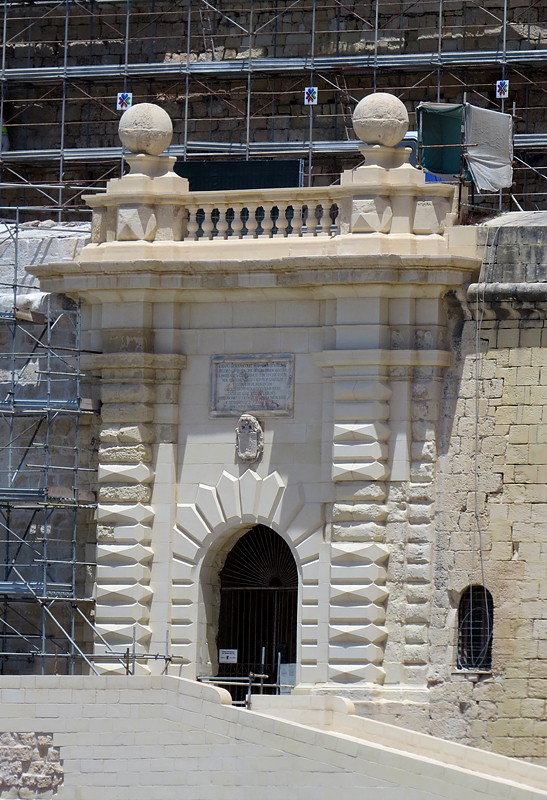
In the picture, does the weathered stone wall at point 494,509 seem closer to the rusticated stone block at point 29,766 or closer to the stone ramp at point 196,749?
the stone ramp at point 196,749

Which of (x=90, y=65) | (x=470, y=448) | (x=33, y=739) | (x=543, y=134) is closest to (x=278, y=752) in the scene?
(x=33, y=739)

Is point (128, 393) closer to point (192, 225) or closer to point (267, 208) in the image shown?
point (192, 225)

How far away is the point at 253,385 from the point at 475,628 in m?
3.92

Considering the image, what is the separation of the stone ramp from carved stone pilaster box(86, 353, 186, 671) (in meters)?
Answer: 2.47

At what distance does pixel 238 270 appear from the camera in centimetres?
2603

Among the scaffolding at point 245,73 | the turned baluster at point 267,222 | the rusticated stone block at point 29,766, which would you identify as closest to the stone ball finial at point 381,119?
the turned baluster at point 267,222

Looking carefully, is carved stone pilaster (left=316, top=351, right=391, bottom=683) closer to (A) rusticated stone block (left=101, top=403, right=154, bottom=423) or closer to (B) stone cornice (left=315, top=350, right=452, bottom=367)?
(B) stone cornice (left=315, top=350, right=452, bottom=367)

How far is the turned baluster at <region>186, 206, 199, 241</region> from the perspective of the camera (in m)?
26.6

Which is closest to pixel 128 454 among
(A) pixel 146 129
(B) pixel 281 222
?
(B) pixel 281 222

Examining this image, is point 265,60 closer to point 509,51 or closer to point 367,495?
point 509,51

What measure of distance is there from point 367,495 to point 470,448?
1302mm

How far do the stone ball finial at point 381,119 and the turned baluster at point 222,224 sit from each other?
1934 mm

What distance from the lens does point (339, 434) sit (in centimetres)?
2544

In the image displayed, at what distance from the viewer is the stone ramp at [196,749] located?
22.2 m
